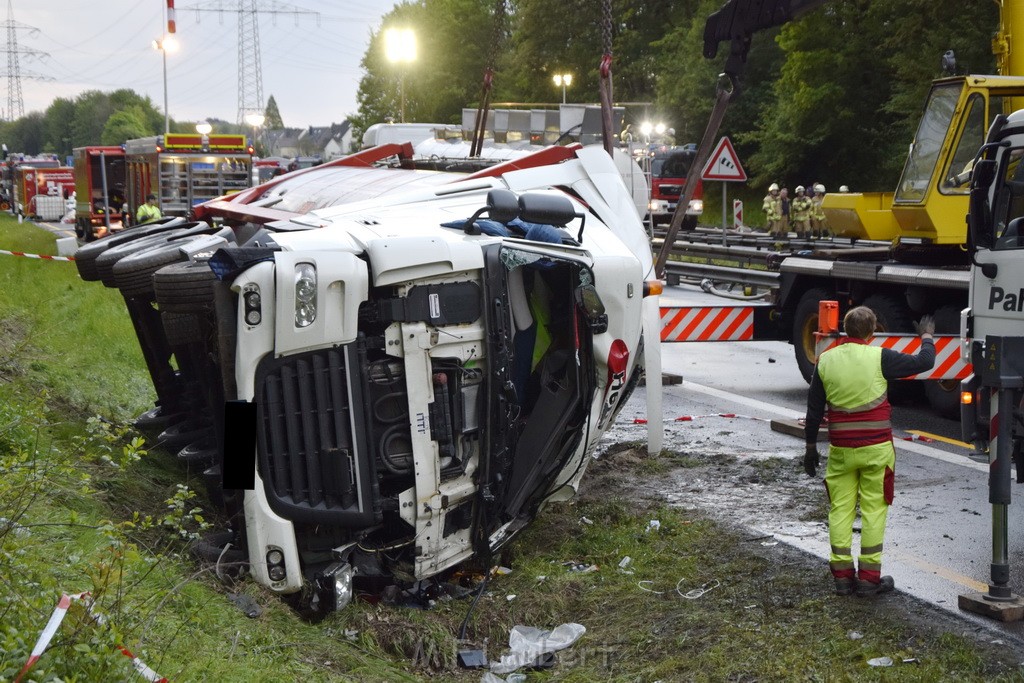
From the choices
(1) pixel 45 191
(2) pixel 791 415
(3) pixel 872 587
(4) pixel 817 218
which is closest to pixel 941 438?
(2) pixel 791 415

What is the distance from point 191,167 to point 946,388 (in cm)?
2205

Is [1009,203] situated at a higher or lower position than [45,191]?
lower

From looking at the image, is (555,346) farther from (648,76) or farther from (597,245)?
(648,76)

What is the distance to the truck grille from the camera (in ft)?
17.4

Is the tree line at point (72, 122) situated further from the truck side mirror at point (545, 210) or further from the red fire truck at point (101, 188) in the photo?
the truck side mirror at point (545, 210)

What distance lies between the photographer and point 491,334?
579 cm

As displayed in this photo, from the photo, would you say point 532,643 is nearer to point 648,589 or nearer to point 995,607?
point 648,589

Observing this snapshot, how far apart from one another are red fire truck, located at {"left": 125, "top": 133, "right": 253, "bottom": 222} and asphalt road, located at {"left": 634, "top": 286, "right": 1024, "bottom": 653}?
1819cm

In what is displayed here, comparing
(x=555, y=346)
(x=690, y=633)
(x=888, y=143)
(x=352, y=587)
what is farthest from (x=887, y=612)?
(x=888, y=143)

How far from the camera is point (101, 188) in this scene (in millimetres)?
33406

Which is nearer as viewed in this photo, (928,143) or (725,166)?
(928,143)

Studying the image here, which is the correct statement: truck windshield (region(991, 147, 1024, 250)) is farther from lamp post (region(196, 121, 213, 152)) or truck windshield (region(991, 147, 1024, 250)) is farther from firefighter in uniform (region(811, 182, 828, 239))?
lamp post (region(196, 121, 213, 152))

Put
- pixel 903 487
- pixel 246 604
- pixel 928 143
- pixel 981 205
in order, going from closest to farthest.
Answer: pixel 246 604 → pixel 981 205 → pixel 903 487 → pixel 928 143

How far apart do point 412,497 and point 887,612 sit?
2.33m
